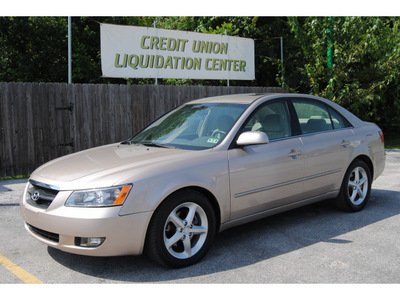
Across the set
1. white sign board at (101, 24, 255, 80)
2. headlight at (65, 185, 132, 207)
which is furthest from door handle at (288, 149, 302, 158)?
white sign board at (101, 24, 255, 80)

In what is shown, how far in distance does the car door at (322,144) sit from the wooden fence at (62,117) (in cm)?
582

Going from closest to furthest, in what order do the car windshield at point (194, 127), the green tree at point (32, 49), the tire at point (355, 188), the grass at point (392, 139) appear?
the car windshield at point (194, 127), the tire at point (355, 188), the grass at point (392, 139), the green tree at point (32, 49)

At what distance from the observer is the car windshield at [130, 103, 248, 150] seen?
457 centimetres

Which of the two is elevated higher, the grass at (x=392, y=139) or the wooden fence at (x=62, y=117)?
the wooden fence at (x=62, y=117)

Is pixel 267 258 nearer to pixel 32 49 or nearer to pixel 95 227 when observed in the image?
pixel 95 227

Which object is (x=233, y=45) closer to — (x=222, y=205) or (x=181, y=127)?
(x=181, y=127)

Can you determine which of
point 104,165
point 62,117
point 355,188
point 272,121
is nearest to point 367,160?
point 355,188

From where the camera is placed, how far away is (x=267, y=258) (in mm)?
4125

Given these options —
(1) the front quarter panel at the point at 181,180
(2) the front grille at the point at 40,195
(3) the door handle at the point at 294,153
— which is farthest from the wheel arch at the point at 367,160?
(2) the front grille at the point at 40,195

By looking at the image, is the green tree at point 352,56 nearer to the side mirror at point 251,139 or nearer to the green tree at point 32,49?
the side mirror at point 251,139

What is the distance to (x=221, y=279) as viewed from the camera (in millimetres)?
3645

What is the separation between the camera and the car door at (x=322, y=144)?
5.08 m

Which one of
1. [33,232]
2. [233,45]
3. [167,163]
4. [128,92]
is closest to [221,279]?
[167,163]

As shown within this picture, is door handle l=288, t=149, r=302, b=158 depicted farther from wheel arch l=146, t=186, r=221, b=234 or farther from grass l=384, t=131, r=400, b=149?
grass l=384, t=131, r=400, b=149
